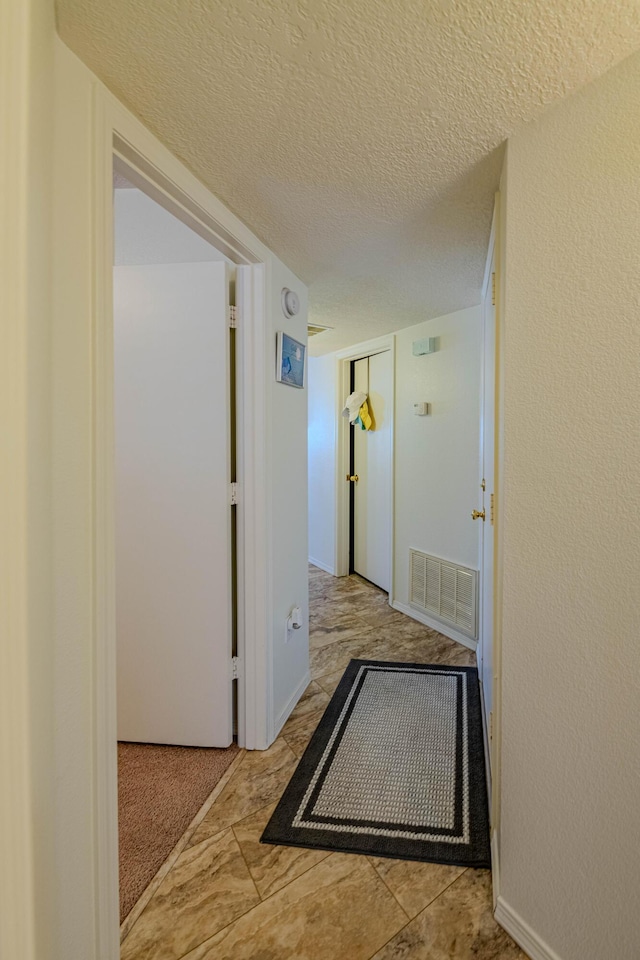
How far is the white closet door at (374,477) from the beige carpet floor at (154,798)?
2297 mm

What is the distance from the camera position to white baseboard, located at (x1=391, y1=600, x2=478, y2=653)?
9.97ft

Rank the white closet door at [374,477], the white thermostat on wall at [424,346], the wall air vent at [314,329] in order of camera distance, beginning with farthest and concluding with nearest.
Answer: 1. the white closet door at [374,477]
2. the wall air vent at [314,329]
3. the white thermostat on wall at [424,346]

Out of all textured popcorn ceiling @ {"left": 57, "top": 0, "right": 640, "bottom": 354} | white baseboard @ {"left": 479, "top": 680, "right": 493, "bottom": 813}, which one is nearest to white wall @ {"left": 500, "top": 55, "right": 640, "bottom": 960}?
textured popcorn ceiling @ {"left": 57, "top": 0, "right": 640, "bottom": 354}

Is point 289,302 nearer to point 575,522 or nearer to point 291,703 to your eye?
point 575,522

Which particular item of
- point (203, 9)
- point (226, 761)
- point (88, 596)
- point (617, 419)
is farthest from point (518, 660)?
point (203, 9)

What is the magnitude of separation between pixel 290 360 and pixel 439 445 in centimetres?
149

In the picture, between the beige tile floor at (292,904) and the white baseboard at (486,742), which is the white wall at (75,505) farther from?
the white baseboard at (486,742)

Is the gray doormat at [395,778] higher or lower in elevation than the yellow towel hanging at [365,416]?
lower

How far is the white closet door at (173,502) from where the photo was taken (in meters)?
1.93

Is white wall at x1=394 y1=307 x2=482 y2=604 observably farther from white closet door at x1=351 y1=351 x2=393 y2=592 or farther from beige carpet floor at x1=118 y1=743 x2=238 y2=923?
beige carpet floor at x1=118 y1=743 x2=238 y2=923

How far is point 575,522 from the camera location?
1085 mm

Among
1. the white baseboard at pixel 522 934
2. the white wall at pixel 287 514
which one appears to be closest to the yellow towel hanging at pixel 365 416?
the white wall at pixel 287 514

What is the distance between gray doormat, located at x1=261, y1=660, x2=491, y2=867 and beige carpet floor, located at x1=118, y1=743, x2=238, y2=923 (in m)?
0.33

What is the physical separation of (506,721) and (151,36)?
1.81m
